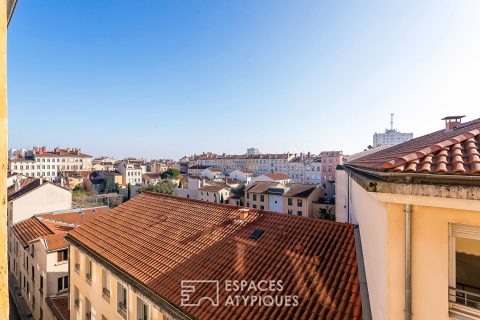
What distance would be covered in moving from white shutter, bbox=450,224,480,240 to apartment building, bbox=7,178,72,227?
28743 mm

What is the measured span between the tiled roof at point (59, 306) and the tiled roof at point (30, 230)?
404cm

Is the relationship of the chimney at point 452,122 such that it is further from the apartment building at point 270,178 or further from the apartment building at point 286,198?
the apartment building at point 270,178

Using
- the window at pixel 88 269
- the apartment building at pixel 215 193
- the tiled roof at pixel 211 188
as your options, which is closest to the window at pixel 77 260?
the window at pixel 88 269

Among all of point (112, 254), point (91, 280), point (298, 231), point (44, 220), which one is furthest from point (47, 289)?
point (298, 231)

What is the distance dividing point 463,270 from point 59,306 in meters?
18.0

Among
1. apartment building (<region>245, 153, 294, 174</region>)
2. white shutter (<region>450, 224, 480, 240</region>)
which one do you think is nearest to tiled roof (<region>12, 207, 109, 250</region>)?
white shutter (<region>450, 224, 480, 240</region>)

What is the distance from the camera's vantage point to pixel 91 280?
34.9 feet

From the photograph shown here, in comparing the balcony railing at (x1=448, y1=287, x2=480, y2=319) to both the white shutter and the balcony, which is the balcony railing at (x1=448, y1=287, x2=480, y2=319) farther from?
the balcony

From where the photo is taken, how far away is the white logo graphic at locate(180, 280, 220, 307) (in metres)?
6.35

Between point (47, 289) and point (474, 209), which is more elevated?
point (474, 209)

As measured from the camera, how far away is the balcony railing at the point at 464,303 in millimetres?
2533

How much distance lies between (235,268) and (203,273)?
93 cm

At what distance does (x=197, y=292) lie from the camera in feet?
22.0

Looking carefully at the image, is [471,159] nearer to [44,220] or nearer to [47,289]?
[47,289]
